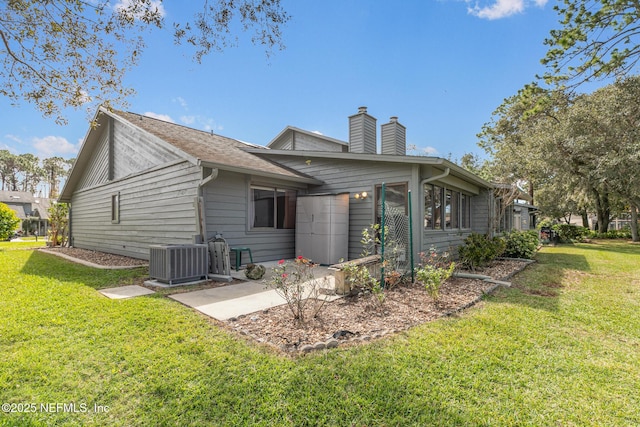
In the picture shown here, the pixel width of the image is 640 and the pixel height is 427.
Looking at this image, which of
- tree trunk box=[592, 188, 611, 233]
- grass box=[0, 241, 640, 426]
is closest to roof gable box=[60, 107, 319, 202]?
grass box=[0, 241, 640, 426]

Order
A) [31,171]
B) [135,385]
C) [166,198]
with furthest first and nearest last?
[31,171] < [166,198] < [135,385]

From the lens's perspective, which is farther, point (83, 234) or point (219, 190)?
point (83, 234)

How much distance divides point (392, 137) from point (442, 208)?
11.2ft

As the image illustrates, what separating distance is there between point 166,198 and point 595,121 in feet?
60.9

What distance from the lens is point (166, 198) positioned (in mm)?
8141

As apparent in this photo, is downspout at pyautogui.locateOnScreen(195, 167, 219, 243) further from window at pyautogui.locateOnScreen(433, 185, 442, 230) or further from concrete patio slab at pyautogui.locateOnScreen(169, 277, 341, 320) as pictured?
window at pyautogui.locateOnScreen(433, 185, 442, 230)

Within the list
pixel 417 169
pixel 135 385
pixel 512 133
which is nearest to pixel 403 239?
pixel 417 169

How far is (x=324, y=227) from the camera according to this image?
7.96 metres

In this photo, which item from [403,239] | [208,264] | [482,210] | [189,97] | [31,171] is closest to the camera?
[208,264]

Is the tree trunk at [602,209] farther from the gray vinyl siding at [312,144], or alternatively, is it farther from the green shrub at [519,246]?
the gray vinyl siding at [312,144]

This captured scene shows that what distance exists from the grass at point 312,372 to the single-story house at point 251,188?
11.1 feet

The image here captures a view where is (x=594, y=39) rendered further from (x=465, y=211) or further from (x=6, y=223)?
(x=6, y=223)

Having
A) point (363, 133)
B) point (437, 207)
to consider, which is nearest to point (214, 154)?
point (363, 133)

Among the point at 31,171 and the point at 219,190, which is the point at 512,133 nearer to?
the point at 219,190
